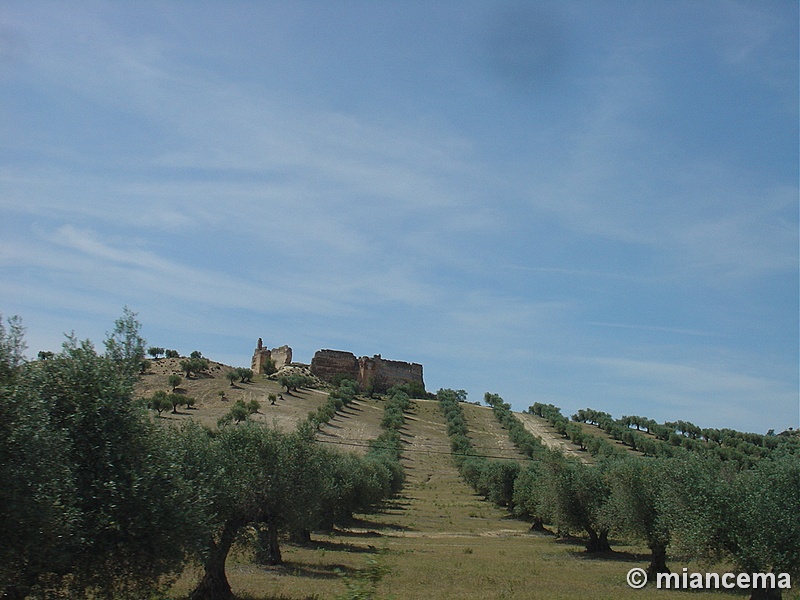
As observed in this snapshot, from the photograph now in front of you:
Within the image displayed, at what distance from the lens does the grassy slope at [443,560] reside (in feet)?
88.5

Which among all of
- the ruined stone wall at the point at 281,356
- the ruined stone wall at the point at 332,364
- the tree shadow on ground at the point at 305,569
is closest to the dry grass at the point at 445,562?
the tree shadow on ground at the point at 305,569

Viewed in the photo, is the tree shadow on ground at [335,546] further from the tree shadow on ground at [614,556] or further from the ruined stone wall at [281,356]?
the ruined stone wall at [281,356]

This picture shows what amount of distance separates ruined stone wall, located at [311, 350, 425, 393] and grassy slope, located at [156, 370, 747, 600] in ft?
236

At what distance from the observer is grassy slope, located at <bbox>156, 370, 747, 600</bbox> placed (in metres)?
27.0

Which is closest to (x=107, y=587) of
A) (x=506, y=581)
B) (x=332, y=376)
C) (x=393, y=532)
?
(x=506, y=581)

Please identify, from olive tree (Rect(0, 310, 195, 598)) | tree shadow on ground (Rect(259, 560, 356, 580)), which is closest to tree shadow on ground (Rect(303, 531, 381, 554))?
tree shadow on ground (Rect(259, 560, 356, 580))

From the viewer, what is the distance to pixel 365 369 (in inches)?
6599

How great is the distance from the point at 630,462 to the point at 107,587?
115 ft

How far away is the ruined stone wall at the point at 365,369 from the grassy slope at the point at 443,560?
236 ft

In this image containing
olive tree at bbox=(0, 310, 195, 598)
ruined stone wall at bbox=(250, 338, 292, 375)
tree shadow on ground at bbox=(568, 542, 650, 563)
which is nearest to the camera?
olive tree at bbox=(0, 310, 195, 598)

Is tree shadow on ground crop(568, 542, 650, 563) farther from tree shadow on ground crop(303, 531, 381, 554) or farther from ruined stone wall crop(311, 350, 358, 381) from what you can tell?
ruined stone wall crop(311, 350, 358, 381)

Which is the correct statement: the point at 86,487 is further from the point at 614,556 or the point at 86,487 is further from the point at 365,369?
the point at 365,369

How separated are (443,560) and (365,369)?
13155cm

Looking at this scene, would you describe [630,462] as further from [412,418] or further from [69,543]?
[412,418]
